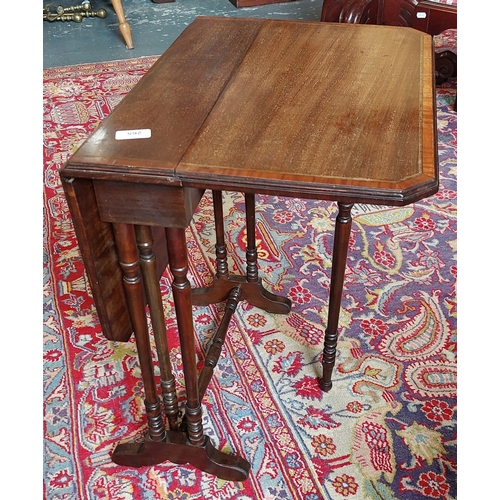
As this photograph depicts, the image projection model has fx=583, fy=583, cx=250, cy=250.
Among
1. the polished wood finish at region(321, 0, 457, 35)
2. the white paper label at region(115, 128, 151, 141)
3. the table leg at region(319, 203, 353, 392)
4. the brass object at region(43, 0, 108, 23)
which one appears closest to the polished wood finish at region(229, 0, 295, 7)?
the brass object at region(43, 0, 108, 23)

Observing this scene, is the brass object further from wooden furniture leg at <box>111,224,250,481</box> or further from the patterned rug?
wooden furniture leg at <box>111,224,250,481</box>

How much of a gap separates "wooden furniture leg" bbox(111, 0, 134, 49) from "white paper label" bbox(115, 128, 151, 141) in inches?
124

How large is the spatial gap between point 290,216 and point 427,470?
1253 millimetres

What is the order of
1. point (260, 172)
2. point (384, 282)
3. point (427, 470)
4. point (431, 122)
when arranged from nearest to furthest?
point (260, 172) < point (431, 122) < point (427, 470) < point (384, 282)

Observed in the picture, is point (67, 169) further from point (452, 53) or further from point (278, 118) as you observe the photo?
point (452, 53)

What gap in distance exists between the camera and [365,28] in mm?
1698

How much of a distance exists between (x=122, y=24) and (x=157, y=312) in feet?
10.7

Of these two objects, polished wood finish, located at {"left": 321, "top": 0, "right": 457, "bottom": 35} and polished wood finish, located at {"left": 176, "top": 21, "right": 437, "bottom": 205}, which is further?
polished wood finish, located at {"left": 321, "top": 0, "right": 457, "bottom": 35}

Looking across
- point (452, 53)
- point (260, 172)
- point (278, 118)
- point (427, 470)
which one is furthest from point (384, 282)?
point (452, 53)

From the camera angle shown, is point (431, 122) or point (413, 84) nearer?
point (431, 122)

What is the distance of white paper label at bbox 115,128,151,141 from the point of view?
117 cm

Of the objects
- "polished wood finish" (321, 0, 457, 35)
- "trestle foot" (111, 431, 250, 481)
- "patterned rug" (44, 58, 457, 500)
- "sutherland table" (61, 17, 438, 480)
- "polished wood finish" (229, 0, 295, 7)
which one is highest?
"sutherland table" (61, 17, 438, 480)

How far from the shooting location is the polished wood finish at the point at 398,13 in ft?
10.1

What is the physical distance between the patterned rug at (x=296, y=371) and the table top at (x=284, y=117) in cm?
83
